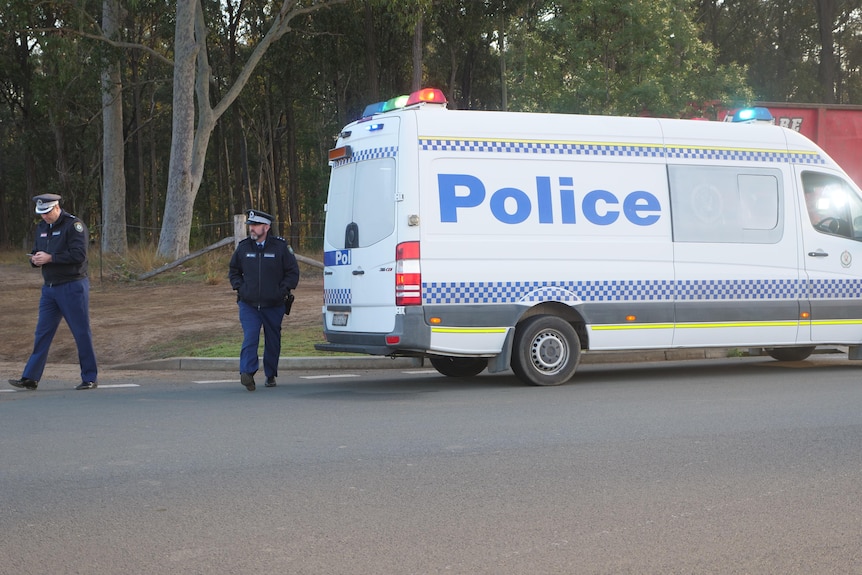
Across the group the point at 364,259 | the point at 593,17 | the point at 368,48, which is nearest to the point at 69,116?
the point at 368,48

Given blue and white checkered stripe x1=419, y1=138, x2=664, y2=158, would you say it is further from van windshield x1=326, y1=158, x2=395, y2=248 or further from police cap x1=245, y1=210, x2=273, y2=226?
police cap x1=245, y1=210, x2=273, y2=226

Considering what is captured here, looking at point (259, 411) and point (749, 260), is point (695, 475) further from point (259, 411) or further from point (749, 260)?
point (749, 260)

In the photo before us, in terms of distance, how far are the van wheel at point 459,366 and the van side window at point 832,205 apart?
371cm

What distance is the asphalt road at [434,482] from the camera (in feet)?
15.8

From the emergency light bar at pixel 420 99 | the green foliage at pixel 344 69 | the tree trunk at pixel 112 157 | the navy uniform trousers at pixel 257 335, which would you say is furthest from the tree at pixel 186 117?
the emergency light bar at pixel 420 99

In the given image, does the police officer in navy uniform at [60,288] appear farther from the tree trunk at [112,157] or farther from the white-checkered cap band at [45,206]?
the tree trunk at [112,157]

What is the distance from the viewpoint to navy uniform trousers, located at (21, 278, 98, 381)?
35.3ft

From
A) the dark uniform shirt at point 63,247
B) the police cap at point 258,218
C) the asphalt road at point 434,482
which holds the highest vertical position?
the police cap at point 258,218

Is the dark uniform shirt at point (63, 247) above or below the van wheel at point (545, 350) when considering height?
above

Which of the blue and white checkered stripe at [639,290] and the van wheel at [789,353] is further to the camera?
the van wheel at [789,353]

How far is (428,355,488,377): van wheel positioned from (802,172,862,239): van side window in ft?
12.2

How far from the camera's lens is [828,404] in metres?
9.24

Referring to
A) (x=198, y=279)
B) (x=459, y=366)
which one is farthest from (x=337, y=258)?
(x=198, y=279)

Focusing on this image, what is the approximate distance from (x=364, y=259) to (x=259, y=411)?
6.80 feet
